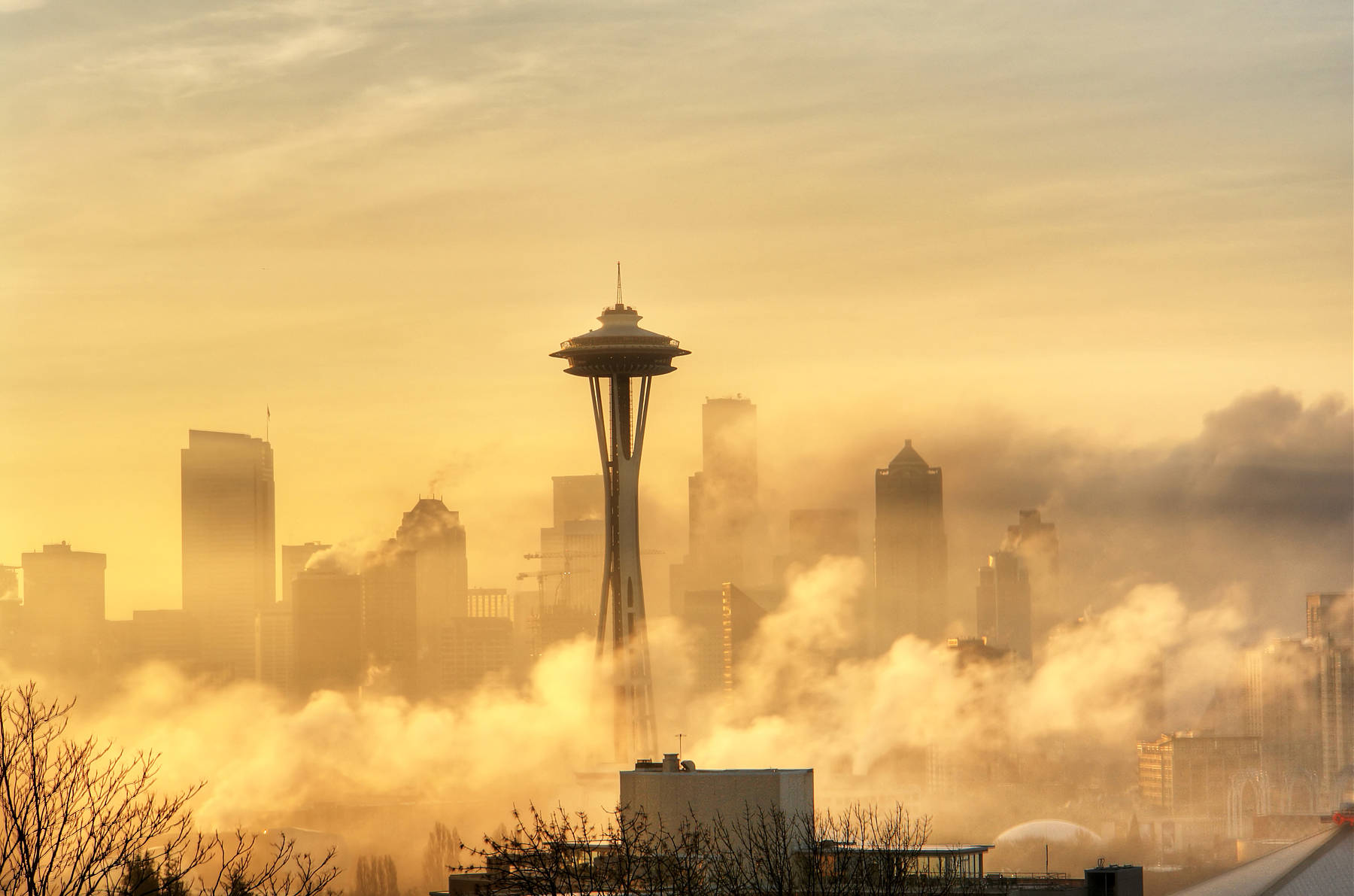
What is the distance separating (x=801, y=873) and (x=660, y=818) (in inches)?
637

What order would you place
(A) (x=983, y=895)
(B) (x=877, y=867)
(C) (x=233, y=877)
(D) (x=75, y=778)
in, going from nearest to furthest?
1. (D) (x=75, y=778)
2. (C) (x=233, y=877)
3. (B) (x=877, y=867)
4. (A) (x=983, y=895)

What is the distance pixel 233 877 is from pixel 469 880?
238ft

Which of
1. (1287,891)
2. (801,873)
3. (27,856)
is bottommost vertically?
(1287,891)

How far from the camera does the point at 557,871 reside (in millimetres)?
96688

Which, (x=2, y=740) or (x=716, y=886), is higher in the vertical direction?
(x=2, y=740)

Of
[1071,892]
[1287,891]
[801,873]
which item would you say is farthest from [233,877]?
[1287,891]

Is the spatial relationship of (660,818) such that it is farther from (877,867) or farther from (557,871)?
(557,871)

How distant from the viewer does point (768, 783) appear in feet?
418

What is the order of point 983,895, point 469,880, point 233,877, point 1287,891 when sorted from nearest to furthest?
point 233,877
point 983,895
point 469,880
point 1287,891

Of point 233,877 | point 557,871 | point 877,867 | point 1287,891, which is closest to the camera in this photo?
point 233,877

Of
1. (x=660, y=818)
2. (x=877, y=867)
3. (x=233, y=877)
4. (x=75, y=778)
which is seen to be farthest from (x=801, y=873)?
(x=75, y=778)

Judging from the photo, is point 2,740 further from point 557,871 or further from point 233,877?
point 557,871

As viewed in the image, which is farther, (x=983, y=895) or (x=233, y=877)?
(x=983, y=895)

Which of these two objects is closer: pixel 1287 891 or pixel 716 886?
pixel 716 886
